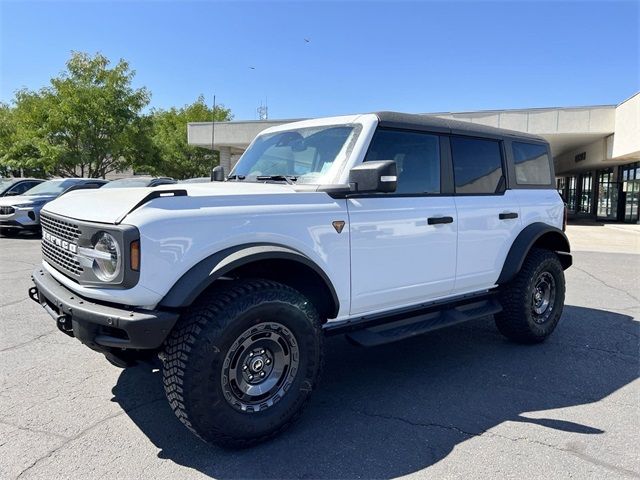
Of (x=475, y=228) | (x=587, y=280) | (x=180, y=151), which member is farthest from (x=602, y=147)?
(x=180, y=151)

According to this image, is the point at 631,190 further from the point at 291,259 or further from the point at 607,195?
the point at 291,259

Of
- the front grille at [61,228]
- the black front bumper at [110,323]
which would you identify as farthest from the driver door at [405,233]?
the front grille at [61,228]

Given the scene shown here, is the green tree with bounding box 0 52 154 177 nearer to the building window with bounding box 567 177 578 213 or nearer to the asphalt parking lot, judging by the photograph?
the asphalt parking lot

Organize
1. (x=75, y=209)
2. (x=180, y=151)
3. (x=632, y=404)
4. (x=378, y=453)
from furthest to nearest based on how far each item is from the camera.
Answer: (x=180, y=151)
(x=632, y=404)
(x=75, y=209)
(x=378, y=453)

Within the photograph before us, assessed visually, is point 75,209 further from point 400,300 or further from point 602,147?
point 602,147

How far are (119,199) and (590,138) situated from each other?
77.3ft

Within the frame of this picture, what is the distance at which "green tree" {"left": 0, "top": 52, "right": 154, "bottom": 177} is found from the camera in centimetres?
2270

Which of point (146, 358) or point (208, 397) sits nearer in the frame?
point (208, 397)

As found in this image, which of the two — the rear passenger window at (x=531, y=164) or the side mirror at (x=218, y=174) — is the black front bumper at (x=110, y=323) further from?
the rear passenger window at (x=531, y=164)

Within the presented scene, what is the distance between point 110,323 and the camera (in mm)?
2436

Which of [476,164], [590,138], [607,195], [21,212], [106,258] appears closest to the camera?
[106,258]

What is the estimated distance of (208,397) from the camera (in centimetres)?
254

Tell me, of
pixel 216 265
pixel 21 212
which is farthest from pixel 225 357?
pixel 21 212

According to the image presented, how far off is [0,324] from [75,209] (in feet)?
9.43
